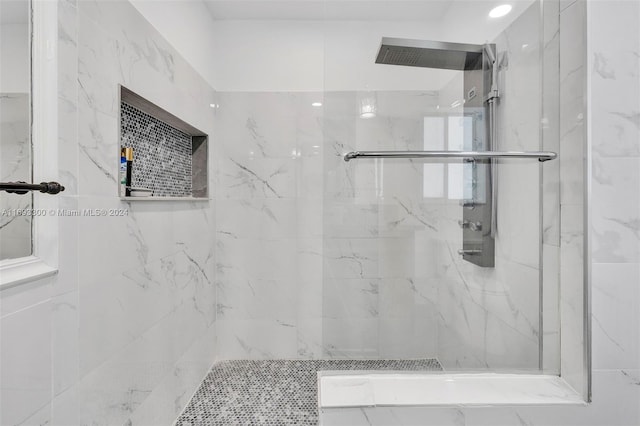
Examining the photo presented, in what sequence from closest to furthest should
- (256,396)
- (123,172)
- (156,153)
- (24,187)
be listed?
(24,187) → (123,172) → (156,153) → (256,396)

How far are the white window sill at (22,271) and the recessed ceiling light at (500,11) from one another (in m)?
1.60

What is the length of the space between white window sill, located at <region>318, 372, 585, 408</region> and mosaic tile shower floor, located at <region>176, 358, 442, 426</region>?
1.16 ft

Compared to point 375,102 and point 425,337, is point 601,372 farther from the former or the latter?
point 375,102

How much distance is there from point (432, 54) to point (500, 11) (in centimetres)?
28

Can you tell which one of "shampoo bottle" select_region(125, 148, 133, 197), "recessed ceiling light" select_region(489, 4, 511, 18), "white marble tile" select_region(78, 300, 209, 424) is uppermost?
"recessed ceiling light" select_region(489, 4, 511, 18)

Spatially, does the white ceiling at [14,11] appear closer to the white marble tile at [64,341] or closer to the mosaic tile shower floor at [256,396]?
the white marble tile at [64,341]

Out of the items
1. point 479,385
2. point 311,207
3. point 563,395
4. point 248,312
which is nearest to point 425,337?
point 479,385

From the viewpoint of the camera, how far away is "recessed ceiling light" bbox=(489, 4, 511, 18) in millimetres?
1211

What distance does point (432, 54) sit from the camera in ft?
3.97

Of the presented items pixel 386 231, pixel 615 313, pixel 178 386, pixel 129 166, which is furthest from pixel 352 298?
pixel 178 386

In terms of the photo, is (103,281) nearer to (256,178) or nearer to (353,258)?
(353,258)

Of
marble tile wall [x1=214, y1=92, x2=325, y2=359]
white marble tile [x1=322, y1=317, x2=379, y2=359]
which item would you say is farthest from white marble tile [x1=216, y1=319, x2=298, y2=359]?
white marble tile [x1=322, y1=317, x2=379, y2=359]

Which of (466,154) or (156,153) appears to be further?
(156,153)

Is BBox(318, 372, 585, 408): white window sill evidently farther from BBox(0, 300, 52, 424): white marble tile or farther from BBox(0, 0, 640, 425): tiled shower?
BBox(0, 300, 52, 424): white marble tile
